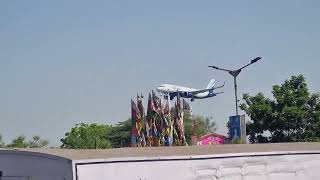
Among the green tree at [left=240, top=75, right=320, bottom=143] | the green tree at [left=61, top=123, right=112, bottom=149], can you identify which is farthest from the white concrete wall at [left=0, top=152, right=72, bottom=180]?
the green tree at [left=61, top=123, right=112, bottom=149]

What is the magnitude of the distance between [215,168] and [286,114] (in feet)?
77.1

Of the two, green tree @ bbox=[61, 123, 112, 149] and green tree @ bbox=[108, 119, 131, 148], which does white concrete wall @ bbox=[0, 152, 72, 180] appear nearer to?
green tree @ bbox=[61, 123, 112, 149]

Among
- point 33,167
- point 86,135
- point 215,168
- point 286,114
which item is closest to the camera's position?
point 33,167

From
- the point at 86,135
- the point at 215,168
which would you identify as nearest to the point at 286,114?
the point at 215,168

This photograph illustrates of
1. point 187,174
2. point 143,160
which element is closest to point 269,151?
point 187,174

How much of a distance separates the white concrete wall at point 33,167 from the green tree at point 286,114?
24498 millimetres

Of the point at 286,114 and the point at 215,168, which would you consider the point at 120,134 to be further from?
the point at 215,168

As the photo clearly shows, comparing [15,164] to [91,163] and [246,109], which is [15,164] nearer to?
[91,163]

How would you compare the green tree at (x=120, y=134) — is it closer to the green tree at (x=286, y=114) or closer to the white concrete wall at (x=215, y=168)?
the green tree at (x=286, y=114)

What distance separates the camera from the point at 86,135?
56.3 metres

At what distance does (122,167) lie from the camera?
8.80 meters

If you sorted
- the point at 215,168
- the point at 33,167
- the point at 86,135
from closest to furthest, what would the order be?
the point at 33,167 → the point at 215,168 → the point at 86,135

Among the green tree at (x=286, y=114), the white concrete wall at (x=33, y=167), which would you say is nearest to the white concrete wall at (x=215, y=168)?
the white concrete wall at (x=33, y=167)

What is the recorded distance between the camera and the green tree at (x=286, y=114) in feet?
107
